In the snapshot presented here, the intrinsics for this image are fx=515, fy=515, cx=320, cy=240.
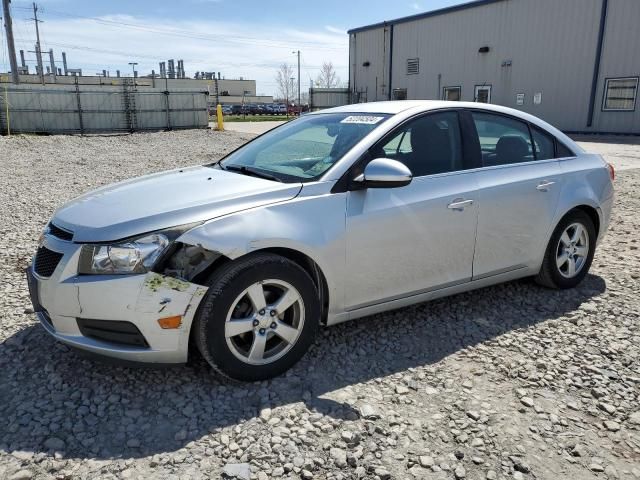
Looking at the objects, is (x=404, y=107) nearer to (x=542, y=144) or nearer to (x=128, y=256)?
(x=542, y=144)

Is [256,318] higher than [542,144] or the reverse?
the reverse

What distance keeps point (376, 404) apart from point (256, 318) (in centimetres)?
81

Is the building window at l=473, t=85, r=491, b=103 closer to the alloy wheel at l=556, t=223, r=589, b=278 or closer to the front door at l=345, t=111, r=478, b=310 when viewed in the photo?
the alloy wheel at l=556, t=223, r=589, b=278

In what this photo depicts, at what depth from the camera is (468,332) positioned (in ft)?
12.0

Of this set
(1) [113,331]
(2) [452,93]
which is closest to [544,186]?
(1) [113,331]

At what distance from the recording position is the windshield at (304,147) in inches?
131

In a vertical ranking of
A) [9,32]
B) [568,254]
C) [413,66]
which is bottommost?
[568,254]

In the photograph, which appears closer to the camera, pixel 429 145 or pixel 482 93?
pixel 429 145

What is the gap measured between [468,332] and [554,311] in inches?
33.8

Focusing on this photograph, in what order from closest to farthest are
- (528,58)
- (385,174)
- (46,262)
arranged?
1. (46,262)
2. (385,174)
3. (528,58)

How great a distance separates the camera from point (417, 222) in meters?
3.37

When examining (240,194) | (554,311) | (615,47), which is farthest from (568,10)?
(240,194)

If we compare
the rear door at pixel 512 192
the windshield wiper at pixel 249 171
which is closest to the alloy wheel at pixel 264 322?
the windshield wiper at pixel 249 171

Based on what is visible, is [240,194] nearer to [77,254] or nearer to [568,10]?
[77,254]
